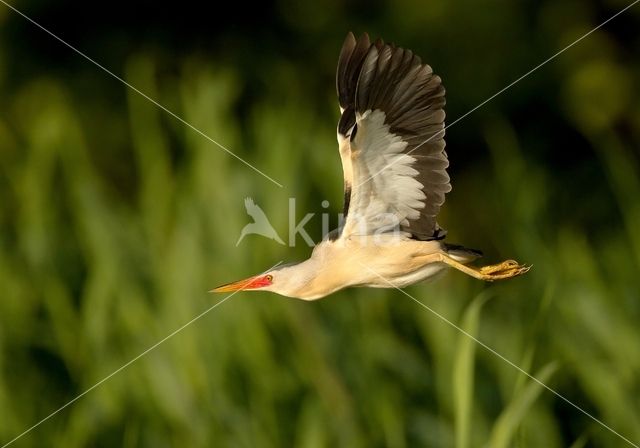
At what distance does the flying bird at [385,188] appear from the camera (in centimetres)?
96

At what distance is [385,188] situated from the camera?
1.01 meters

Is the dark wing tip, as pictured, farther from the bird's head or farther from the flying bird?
the bird's head

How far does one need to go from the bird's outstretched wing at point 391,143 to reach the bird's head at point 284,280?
47 mm

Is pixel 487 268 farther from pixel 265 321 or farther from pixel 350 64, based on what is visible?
pixel 265 321

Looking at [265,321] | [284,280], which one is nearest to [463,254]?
[284,280]

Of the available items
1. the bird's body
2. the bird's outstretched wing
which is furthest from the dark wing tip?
the bird's body

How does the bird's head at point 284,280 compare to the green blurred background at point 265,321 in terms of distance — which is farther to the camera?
the green blurred background at point 265,321

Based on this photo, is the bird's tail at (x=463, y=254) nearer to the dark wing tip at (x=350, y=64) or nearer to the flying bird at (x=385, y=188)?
the flying bird at (x=385, y=188)

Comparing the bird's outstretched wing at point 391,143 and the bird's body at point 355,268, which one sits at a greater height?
the bird's outstretched wing at point 391,143

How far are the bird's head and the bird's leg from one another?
107 mm

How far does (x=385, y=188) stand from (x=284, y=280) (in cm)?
12

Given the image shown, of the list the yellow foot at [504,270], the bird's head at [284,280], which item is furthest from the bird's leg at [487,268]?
the bird's head at [284,280]

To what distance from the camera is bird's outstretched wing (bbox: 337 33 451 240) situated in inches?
38.0

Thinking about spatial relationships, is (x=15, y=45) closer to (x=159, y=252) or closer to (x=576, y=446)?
(x=159, y=252)
